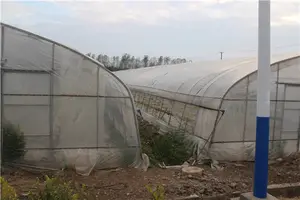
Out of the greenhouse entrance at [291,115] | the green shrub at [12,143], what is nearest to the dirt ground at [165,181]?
the green shrub at [12,143]

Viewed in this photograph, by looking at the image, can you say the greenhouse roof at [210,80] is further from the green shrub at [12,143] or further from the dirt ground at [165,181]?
the green shrub at [12,143]

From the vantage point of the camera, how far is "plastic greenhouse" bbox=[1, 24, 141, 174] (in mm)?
6477

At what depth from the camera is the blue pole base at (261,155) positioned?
4.55 m

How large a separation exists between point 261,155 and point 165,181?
217cm

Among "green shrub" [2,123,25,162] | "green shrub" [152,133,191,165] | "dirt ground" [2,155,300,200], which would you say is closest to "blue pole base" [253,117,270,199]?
"dirt ground" [2,155,300,200]

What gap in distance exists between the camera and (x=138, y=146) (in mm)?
7164

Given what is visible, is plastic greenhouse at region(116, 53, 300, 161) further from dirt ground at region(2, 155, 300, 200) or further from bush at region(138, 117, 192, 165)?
dirt ground at region(2, 155, 300, 200)

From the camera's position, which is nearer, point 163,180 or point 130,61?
point 163,180

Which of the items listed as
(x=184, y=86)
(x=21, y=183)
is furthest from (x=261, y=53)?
(x=184, y=86)

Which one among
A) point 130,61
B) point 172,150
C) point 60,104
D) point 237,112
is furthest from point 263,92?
point 130,61

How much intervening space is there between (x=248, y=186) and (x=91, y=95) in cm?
353

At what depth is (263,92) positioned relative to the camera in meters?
4.49

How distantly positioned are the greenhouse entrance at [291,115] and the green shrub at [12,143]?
616cm

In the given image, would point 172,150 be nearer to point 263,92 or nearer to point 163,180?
point 163,180
